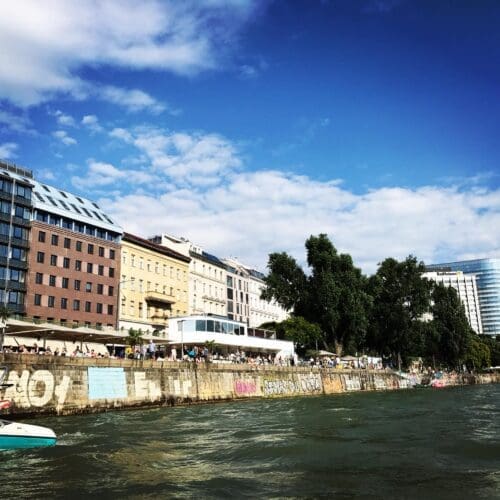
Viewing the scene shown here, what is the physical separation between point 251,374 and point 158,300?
29540 mm

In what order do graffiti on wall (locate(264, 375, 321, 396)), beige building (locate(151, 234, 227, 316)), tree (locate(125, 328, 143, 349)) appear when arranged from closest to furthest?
tree (locate(125, 328, 143, 349))
graffiti on wall (locate(264, 375, 321, 396))
beige building (locate(151, 234, 227, 316))

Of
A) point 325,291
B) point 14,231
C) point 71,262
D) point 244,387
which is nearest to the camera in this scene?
point 244,387

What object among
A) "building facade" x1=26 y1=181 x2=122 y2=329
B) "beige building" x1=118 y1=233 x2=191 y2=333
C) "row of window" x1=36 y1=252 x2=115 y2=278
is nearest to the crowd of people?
"building facade" x1=26 y1=181 x2=122 y2=329

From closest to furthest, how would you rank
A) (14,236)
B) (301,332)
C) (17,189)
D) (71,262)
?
1. (14,236)
2. (17,189)
3. (71,262)
4. (301,332)

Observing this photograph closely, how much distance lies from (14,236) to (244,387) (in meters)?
34.2

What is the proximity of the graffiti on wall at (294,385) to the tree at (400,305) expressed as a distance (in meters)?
30.5

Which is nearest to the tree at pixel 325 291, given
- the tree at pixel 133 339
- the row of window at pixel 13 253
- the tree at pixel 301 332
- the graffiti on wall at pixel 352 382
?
Result: the tree at pixel 301 332

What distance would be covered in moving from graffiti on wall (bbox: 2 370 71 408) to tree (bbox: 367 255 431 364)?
228 feet

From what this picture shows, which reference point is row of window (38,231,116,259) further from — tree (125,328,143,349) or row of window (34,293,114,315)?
tree (125,328,143,349)

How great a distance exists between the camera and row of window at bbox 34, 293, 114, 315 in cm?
6900

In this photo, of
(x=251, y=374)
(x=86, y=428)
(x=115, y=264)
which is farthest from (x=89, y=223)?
(x=86, y=428)

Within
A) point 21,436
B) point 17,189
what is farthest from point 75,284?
point 21,436

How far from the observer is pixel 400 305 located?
98375 millimetres

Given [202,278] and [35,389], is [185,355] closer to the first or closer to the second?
[35,389]
